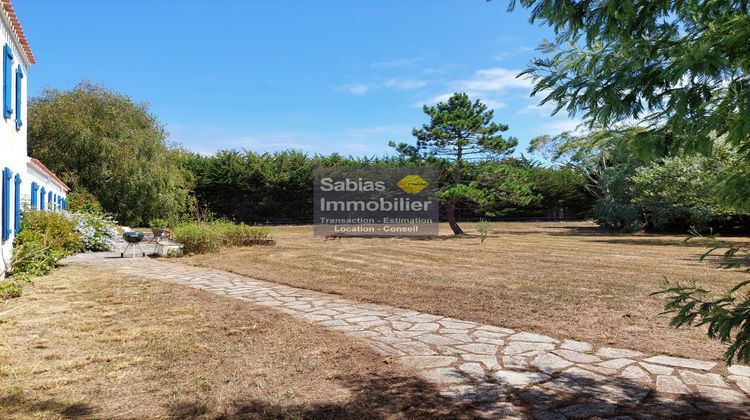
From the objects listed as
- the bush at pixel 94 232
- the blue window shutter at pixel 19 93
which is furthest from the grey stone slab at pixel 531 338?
the bush at pixel 94 232

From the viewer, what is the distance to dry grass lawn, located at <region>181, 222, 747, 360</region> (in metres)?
4.46

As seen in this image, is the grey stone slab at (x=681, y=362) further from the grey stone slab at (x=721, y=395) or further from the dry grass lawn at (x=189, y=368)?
the dry grass lawn at (x=189, y=368)

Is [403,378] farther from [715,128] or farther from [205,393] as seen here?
[715,128]

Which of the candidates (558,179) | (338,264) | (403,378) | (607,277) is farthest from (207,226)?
(558,179)

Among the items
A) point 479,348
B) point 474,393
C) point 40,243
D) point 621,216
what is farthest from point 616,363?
point 621,216

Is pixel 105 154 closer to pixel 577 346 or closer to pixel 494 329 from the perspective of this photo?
pixel 494 329

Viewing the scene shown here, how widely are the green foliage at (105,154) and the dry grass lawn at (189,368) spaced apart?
1703 centimetres

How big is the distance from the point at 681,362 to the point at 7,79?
9.51 m

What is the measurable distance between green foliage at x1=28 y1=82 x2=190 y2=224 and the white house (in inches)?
445

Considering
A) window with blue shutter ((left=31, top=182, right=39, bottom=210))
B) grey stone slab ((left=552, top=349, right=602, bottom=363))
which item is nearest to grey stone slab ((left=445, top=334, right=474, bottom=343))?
grey stone slab ((left=552, top=349, right=602, bottom=363))

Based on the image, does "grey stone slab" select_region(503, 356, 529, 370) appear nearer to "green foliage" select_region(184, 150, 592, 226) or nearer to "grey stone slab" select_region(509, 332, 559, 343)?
"grey stone slab" select_region(509, 332, 559, 343)

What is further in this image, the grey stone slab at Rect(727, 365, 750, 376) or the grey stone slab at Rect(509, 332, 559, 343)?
the grey stone slab at Rect(509, 332, 559, 343)

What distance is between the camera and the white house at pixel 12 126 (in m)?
7.17

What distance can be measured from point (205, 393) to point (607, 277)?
6.84 meters
